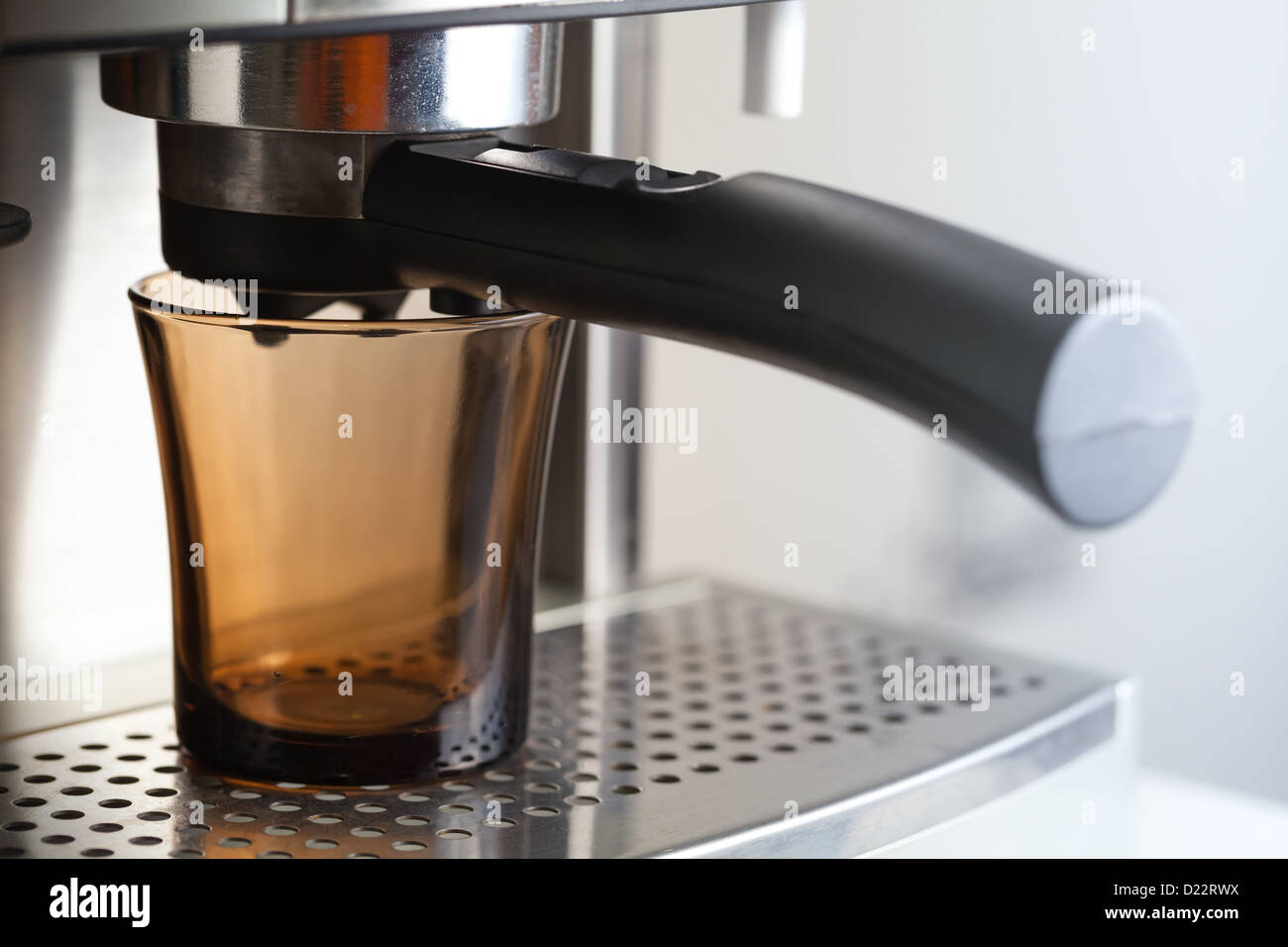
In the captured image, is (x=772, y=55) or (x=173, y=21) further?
(x=772, y=55)

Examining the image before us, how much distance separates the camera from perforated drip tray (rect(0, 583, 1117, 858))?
0.38m

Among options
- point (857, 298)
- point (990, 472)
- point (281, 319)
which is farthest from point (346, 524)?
point (990, 472)

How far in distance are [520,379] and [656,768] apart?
11cm

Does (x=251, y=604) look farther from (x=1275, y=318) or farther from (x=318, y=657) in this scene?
(x=1275, y=318)

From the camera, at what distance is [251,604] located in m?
0.39

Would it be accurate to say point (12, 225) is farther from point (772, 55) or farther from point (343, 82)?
point (772, 55)

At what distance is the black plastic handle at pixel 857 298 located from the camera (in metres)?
0.26

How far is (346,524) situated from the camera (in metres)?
0.38

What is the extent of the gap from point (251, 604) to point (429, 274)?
0.10 metres

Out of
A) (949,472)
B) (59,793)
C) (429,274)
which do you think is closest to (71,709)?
(59,793)

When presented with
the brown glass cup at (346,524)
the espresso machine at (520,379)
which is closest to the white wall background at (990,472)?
the espresso machine at (520,379)

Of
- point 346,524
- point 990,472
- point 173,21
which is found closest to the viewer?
point 173,21

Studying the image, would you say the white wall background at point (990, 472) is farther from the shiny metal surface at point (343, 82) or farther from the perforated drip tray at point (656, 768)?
the shiny metal surface at point (343, 82)

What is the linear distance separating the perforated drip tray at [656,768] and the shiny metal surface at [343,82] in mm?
154
